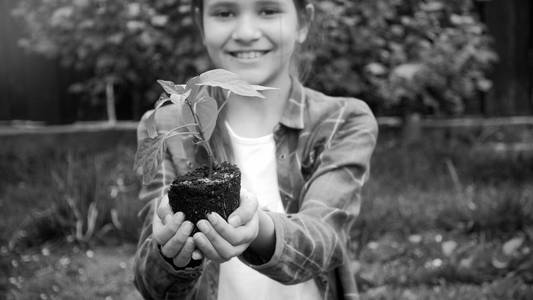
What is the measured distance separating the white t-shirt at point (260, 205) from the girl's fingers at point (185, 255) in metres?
0.39

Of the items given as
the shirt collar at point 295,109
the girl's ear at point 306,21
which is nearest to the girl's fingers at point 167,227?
the shirt collar at point 295,109

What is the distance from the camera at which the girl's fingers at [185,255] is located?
112 cm

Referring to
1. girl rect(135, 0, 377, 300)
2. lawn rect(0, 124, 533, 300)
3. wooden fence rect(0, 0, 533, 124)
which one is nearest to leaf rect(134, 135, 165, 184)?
girl rect(135, 0, 377, 300)

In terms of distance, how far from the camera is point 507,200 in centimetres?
314

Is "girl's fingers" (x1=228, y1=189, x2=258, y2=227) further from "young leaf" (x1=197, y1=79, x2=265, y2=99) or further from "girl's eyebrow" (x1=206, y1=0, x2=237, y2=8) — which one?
"girl's eyebrow" (x1=206, y1=0, x2=237, y2=8)

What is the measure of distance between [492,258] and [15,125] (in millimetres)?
4300

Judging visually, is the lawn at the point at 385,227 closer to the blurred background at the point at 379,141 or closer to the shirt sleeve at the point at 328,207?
the blurred background at the point at 379,141

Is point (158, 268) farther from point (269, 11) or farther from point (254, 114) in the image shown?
point (269, 11)

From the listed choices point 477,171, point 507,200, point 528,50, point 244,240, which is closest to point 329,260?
point 244,240

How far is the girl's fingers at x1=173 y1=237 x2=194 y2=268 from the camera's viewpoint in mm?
1122

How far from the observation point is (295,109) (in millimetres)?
1717

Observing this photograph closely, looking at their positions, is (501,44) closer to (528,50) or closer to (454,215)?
(528,50)

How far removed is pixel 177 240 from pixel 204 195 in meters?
0.11

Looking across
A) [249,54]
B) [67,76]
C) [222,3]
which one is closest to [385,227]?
[249,54]
